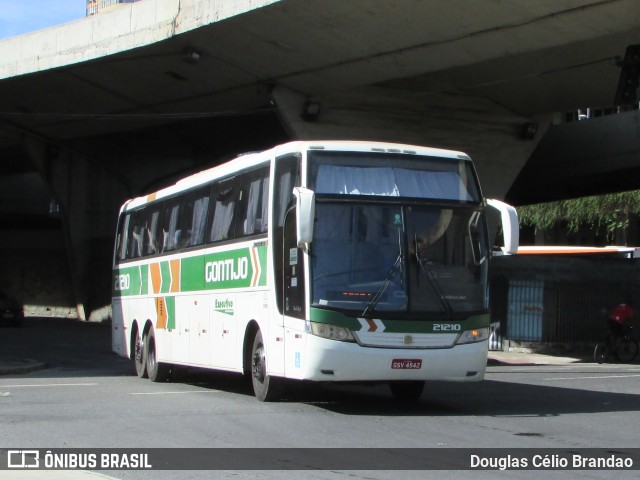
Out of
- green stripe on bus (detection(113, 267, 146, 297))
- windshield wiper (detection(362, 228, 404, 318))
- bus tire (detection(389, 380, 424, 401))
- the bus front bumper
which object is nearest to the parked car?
green stripe on bus (detection(113, 267, 146, 297))

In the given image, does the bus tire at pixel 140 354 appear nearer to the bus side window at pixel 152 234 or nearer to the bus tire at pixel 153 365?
the bus tire at pixel 153 365

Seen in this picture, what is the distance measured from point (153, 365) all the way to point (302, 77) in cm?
1133

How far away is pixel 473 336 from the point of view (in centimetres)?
1395

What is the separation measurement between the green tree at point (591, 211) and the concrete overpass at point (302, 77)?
1608 centimetres

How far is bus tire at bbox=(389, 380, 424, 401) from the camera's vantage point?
15.7 meters

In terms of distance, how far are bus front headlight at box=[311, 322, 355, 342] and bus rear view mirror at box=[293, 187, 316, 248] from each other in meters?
1.13

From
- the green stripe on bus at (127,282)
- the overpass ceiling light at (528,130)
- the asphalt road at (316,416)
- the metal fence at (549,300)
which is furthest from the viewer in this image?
the overpass ceiling light at (528,130)

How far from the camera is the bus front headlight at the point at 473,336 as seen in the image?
1384cm

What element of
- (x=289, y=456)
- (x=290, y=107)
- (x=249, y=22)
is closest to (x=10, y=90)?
(x=290, y=107)

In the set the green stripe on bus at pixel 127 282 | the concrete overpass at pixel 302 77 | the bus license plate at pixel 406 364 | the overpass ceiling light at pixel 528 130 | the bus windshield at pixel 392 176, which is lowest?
the bus license plate at pixel 406 364

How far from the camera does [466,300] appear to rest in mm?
13945

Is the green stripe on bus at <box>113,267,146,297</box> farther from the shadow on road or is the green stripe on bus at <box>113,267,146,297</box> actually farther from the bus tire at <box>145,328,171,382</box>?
the shadow on road

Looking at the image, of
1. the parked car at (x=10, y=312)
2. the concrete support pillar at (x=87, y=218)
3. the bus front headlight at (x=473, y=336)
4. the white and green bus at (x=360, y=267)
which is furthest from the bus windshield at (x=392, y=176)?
the concrete support pillar at (x=87, y=218)

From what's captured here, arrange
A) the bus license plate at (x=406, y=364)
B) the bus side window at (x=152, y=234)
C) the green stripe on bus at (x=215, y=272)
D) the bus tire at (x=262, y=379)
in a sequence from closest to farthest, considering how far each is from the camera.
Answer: the bus license plate at (x=406, y=364), the bus tire at (x=262, y=379), the green stripe on bus at (x=215, y=272), the bus side window at (x=152, y=234)
